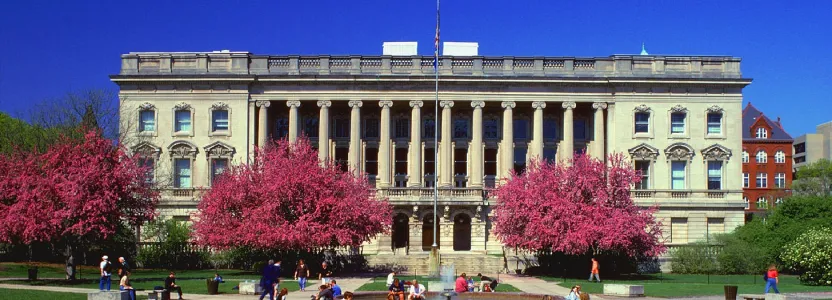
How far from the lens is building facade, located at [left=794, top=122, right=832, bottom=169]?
137125 millimetres

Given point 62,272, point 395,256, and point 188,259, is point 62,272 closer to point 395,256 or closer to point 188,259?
point 188,259

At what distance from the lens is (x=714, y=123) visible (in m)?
82.4

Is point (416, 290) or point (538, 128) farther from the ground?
point (538, 128)

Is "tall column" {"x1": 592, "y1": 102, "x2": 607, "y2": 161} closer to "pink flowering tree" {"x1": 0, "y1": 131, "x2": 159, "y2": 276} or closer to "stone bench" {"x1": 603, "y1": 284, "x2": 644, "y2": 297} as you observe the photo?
"stone bench" {"x1": 603, "y1": 284, "x2": 644, "y2": 297}

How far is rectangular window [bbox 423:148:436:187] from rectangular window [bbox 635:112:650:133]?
15.9 m

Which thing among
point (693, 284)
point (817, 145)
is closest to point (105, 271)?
point (693, 284)

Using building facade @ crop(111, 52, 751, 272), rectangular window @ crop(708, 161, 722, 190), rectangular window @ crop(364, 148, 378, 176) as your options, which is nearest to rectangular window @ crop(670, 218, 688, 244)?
building facade @ crop(111, 52, 751, 272)

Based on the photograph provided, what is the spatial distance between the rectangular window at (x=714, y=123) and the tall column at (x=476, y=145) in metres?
17.4

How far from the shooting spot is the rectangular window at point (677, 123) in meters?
82.2

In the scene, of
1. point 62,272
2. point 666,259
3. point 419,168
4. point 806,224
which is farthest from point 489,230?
point 62,272

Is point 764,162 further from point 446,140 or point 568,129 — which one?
point 446,140

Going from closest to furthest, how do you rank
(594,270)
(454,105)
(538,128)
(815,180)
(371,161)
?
(594,270) → (538,128) → (454,105) → (371,161) → (815,180)

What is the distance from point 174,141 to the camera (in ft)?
266

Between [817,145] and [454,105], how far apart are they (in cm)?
7350
